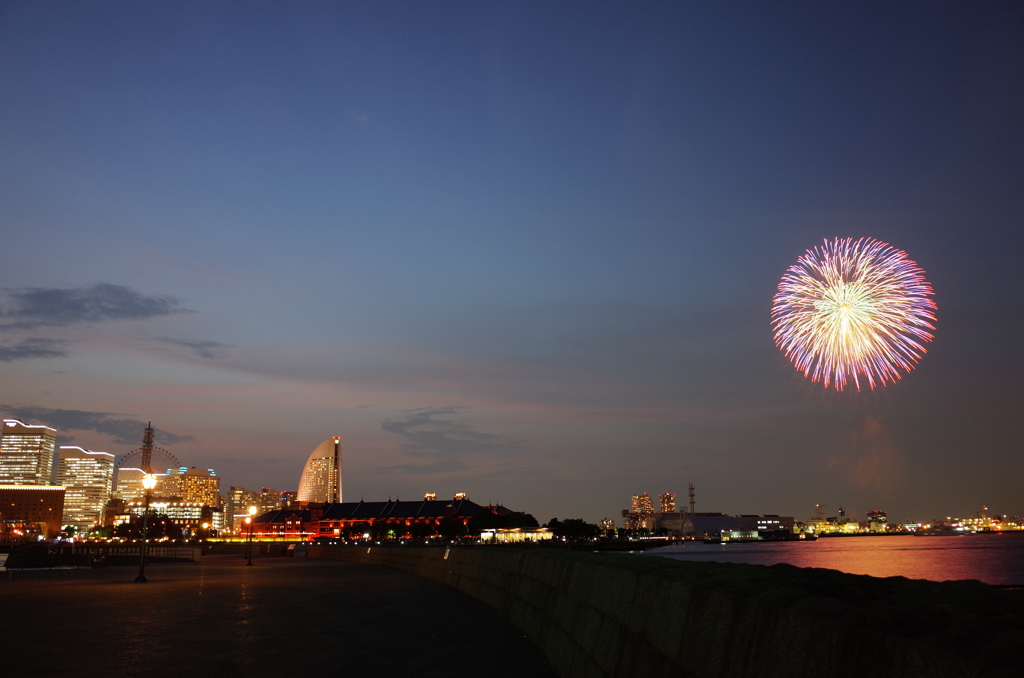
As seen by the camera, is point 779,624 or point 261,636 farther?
point 261,636

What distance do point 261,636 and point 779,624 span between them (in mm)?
14024

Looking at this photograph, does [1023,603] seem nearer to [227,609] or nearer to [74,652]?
[74,652]

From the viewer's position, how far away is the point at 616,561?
9.68 m

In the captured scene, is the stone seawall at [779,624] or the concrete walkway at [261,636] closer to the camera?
the stone seawall at [779,624]

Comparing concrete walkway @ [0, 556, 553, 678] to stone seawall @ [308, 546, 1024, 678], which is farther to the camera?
concrete walkway @ [0, 556, 553, 678]

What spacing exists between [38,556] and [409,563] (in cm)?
3093

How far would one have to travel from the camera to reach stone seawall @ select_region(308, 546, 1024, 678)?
317 centimetres

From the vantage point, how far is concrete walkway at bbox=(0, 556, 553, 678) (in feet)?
39.2

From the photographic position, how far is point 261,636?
15695mm

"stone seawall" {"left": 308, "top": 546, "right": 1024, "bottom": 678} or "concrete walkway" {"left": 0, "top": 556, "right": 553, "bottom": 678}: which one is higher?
"stone seawall" {"left": 308, "top": 546, "right": 1024, "bottom": 678}

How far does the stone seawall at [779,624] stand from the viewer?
3170 millimetres

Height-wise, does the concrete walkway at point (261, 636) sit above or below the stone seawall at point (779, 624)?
below

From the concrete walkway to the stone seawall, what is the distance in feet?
12.2

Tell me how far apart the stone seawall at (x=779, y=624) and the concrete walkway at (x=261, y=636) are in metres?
3.71
